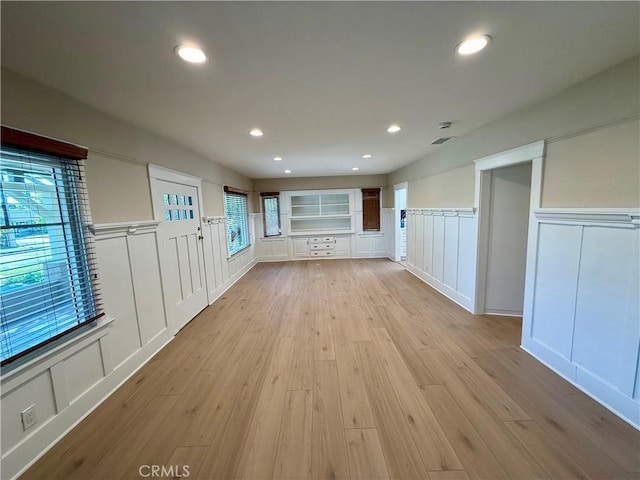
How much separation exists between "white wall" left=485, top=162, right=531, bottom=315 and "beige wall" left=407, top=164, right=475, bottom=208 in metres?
0.32

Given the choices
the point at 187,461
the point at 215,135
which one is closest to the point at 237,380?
the point at 187,461

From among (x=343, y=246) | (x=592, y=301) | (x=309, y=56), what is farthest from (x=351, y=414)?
(x=343, y=246)

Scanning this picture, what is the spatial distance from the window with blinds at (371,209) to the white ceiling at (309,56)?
4437 millimetres

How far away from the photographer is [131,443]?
1.59 meters

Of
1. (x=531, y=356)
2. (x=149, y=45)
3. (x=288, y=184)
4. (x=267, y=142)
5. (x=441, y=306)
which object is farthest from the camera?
(x=288, y=184)

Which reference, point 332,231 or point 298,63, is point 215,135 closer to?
point 298,63

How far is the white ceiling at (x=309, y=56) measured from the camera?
3.66ft

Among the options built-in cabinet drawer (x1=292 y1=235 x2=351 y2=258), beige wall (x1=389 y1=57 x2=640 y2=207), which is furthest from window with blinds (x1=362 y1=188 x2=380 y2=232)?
beige wall (x1=389 y1=57 x2=640 y2=207)

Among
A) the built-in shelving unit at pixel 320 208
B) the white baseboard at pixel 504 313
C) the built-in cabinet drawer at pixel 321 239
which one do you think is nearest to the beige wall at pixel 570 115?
the white baseboard at pixel 504 313

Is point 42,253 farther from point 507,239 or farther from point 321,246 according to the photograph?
point 321,246

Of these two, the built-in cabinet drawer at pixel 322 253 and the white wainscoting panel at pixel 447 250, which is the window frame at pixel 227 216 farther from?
the white wainscoting panel at pixel 447 250

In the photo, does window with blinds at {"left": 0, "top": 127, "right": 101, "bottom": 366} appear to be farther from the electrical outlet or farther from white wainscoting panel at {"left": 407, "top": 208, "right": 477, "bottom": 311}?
white wainscoting panel at {"left": 407, "top": 208, "right": 477, "bottom": 311}

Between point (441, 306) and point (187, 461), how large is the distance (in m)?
3.35

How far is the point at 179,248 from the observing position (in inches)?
125
